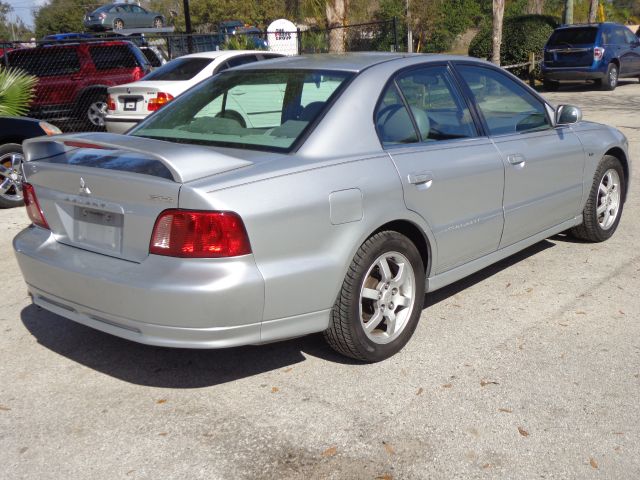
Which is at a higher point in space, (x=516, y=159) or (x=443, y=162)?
(x=443, y=162)

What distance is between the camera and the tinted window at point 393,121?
4.44m

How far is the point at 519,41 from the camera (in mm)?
24250

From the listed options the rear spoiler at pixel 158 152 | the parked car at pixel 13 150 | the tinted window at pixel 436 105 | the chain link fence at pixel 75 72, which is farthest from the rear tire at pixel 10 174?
the chain link fence at pixel 75 72

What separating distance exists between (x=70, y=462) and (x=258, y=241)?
4.19ft

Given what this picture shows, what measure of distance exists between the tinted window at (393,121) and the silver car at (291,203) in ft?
0.03

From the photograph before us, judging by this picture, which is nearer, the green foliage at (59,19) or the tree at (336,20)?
the tree at (336,20)

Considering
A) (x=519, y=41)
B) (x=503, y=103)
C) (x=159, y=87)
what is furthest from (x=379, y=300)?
(x=519, y=41)

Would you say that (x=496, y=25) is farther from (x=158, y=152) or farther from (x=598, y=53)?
(x=158, y=152)

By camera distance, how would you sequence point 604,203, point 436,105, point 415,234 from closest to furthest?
point 415,234, point 436,105, point 604,203

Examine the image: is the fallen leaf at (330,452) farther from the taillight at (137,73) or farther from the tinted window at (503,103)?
the taillight at (137,73)

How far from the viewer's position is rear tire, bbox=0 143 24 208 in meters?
8.70

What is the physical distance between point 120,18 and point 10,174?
104ft

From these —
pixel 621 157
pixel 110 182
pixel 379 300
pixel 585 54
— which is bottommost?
pixel 585 54

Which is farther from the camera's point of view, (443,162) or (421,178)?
(443,162)
